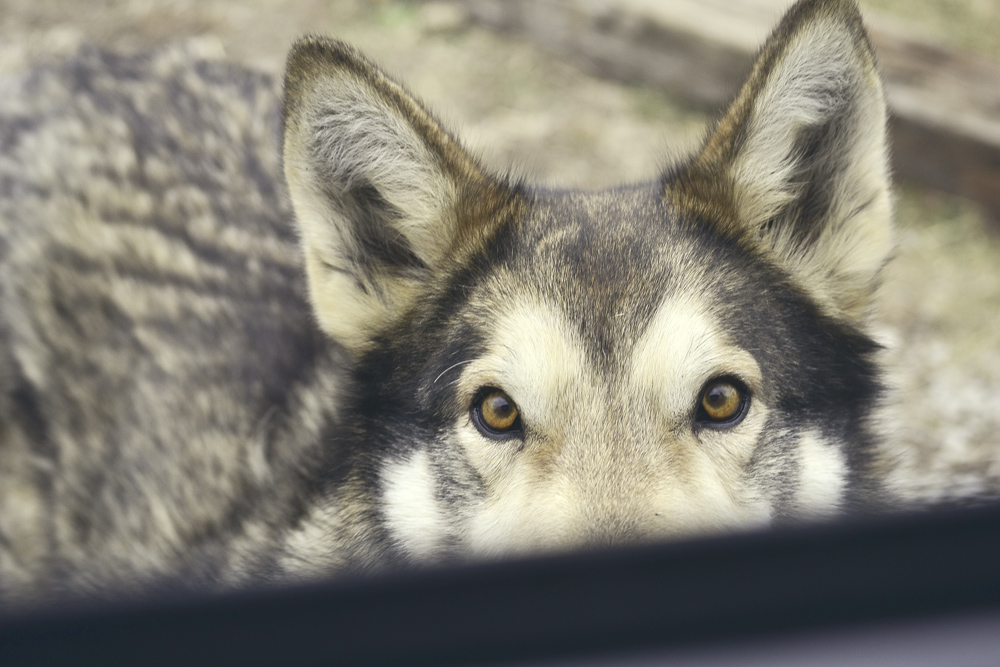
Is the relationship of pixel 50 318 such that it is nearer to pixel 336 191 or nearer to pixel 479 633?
pixel 336 191

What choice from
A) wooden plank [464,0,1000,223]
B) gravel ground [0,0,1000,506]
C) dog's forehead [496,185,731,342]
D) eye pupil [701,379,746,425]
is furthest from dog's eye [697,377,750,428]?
wooden plank [464,0,1000,223]

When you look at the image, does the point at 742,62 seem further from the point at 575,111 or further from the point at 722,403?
the point at 722,403

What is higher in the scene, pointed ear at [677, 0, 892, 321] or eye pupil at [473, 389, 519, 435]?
pointed ear at [677, 0, 892, 321]

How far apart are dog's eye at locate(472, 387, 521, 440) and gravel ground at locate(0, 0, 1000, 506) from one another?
2.75 m

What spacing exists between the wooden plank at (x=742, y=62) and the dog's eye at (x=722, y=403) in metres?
3.55

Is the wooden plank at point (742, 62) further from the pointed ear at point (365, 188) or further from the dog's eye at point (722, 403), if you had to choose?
the pointed ear at point (365, 188)

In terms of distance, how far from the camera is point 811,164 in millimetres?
2922

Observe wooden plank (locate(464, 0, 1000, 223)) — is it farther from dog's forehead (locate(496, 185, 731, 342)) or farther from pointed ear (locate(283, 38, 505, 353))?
pointed ear (locate(283, 38, 505, 353))

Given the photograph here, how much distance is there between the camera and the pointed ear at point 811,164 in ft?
8.37

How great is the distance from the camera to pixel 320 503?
10.7 ft

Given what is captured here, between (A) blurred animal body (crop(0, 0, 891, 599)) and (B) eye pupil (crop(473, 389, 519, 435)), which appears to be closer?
(A) blurred animal body (crop(0, 0, 891, 599))

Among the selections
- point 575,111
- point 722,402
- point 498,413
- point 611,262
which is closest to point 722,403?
point 722,402

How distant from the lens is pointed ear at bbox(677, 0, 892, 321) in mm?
2551

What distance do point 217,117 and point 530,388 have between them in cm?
268
